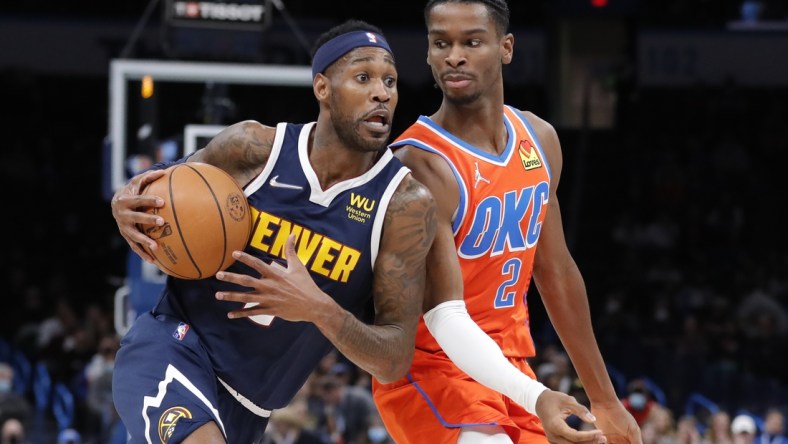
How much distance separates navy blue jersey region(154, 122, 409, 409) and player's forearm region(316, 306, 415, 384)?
261 mm

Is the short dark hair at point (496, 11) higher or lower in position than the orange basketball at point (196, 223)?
higher

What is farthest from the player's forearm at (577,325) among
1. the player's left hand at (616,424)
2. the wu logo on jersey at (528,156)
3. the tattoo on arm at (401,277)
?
the tattoo on arm at (401,277)

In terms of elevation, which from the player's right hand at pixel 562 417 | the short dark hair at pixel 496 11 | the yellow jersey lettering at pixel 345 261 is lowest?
the player's right hand at pixel 562 417

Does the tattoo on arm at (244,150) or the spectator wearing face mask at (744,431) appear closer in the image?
the tattoo on arm at (244,150)

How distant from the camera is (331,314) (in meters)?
4.01

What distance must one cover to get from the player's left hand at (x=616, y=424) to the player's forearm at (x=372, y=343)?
0.95 meters

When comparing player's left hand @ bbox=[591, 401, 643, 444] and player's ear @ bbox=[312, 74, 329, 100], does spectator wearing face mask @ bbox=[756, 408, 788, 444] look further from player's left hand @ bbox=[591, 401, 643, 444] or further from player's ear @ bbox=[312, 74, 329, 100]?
player's ear @ bbox=[312, 74, 329, 100]

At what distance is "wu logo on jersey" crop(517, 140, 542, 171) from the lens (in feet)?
15.4

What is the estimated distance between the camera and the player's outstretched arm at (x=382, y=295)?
155 inches

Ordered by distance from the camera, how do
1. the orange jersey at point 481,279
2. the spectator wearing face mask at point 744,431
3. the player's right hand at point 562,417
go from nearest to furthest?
1. the player's right hand at point 562,417
2. the orange jersey at point 481,279
3. the spectator wearing face mask at point 744,431

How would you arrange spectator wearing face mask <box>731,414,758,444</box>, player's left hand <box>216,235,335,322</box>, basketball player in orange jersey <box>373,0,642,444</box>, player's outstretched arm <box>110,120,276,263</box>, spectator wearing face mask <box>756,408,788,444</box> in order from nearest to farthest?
player's left hand <box>216,235,335,322</box>, player's outstretched arm <box>110,120,276,263</box>, basketball player in orange jersey <box>373,0,642,444</box>, spectator wearing face mask <box>731,414,758,444</box>, spectator wearing face mask <box>756,408,788,444</box>

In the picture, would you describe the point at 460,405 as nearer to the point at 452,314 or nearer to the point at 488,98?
the point at 452,314

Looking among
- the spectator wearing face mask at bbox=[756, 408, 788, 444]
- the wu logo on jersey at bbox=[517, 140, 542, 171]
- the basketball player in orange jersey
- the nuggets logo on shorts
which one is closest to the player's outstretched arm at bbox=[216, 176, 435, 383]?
the basketball player in orange jersey

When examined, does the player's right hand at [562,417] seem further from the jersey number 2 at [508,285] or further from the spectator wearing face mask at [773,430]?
the spectator wearing face mask at [773,430]
